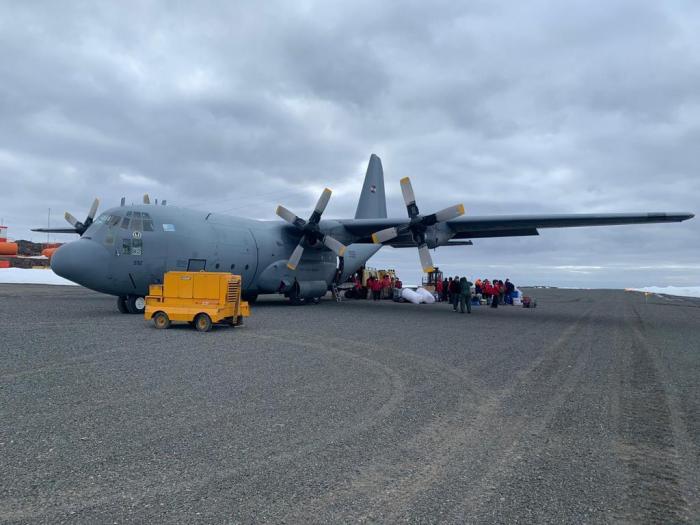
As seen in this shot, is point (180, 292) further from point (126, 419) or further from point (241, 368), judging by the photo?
point (126, 419)

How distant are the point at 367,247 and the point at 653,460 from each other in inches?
1015

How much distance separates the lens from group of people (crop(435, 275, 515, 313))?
23.0m

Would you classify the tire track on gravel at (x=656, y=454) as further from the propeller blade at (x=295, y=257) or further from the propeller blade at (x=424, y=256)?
the propeller blade at (x=295, y=257)

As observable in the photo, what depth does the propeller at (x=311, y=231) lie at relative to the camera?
22531 millimetres

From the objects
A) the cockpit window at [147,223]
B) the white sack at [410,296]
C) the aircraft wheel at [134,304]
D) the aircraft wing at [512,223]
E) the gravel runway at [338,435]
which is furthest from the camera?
the white sack at [410,296]

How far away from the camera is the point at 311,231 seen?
23.7 metres

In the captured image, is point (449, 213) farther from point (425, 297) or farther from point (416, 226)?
point (425, 297)

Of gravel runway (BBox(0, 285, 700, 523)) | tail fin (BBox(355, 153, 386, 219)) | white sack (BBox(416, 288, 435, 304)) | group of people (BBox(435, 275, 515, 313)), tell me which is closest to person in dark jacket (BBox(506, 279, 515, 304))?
group of people (BBox(435, 275, 515, 313))

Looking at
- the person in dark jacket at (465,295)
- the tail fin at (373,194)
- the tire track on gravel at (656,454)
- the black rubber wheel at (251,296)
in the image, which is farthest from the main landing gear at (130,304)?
the tail fin at (373,194)

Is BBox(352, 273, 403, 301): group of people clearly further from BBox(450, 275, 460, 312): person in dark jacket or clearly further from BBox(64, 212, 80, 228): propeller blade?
BBox(64, 212, 80, 228): propeller blade

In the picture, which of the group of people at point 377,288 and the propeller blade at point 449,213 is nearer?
the propeller blade at point 449,213

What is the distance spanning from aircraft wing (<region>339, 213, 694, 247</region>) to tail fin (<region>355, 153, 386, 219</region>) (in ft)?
16.2

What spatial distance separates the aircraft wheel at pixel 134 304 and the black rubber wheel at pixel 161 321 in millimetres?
4061

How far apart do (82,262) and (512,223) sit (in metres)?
17.2
